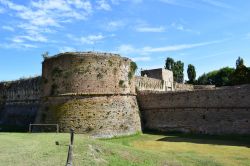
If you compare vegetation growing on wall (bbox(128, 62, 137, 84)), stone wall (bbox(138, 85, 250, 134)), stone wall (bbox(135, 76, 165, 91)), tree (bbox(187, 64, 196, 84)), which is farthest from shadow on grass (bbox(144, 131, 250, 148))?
tree (bbox(187, 64, 196, 84))

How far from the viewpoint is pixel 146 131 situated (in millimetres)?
29703

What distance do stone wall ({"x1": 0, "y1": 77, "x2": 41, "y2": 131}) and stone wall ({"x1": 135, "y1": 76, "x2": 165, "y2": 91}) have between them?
1060 cm

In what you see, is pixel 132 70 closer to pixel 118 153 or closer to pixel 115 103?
pixel 115 103

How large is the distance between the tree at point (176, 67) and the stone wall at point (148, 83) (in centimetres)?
2380

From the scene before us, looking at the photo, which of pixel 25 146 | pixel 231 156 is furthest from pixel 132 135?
pixel 25 146

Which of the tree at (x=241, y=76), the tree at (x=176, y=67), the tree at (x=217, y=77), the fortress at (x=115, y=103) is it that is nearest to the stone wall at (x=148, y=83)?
the fortress at (x=115, y=103)

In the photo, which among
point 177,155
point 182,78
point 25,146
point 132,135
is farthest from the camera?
point 182,78

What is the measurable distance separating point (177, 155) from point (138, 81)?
19738mm

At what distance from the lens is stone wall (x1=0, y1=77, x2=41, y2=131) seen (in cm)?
3616

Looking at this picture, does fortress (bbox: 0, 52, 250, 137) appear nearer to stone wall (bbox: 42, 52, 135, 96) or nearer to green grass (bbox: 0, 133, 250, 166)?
stone wall (bbox: 42, 52, 135, 96)

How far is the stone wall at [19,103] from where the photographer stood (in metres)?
36.2

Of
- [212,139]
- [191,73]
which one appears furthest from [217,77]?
[212,139]

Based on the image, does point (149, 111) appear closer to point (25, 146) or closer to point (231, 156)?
point (231, 156)

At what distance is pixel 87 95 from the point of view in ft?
83.3
